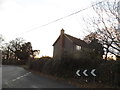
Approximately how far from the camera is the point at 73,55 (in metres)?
25.0

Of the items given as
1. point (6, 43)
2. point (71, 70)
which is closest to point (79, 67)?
point (71, 70)

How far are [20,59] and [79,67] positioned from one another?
175 ft

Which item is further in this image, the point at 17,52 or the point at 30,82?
the point at 17,52

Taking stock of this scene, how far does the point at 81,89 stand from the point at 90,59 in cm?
730

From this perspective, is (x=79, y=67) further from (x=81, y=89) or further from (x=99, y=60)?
(x=81, y=89)

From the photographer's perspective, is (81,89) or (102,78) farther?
Result: (102,78)

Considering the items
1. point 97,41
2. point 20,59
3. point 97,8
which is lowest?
point 20,59

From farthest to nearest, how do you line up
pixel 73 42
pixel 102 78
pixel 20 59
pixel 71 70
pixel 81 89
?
1. pixel 20 59
2. pixel 73 42
3. pixel 71 70
4. pixel 102 78
5. pixel 81 89

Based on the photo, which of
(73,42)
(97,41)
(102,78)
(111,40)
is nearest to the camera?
(102,78)

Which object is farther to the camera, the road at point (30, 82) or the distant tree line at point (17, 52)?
the distant tree line at point (17, 52)

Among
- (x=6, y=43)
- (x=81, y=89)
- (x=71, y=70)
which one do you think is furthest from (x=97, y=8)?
(x=6, y=43)

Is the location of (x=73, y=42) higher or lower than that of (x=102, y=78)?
higher

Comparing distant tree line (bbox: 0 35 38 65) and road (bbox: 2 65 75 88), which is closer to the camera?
road (bbox: 2 65 75 88)

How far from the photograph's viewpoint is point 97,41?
75.3ft
